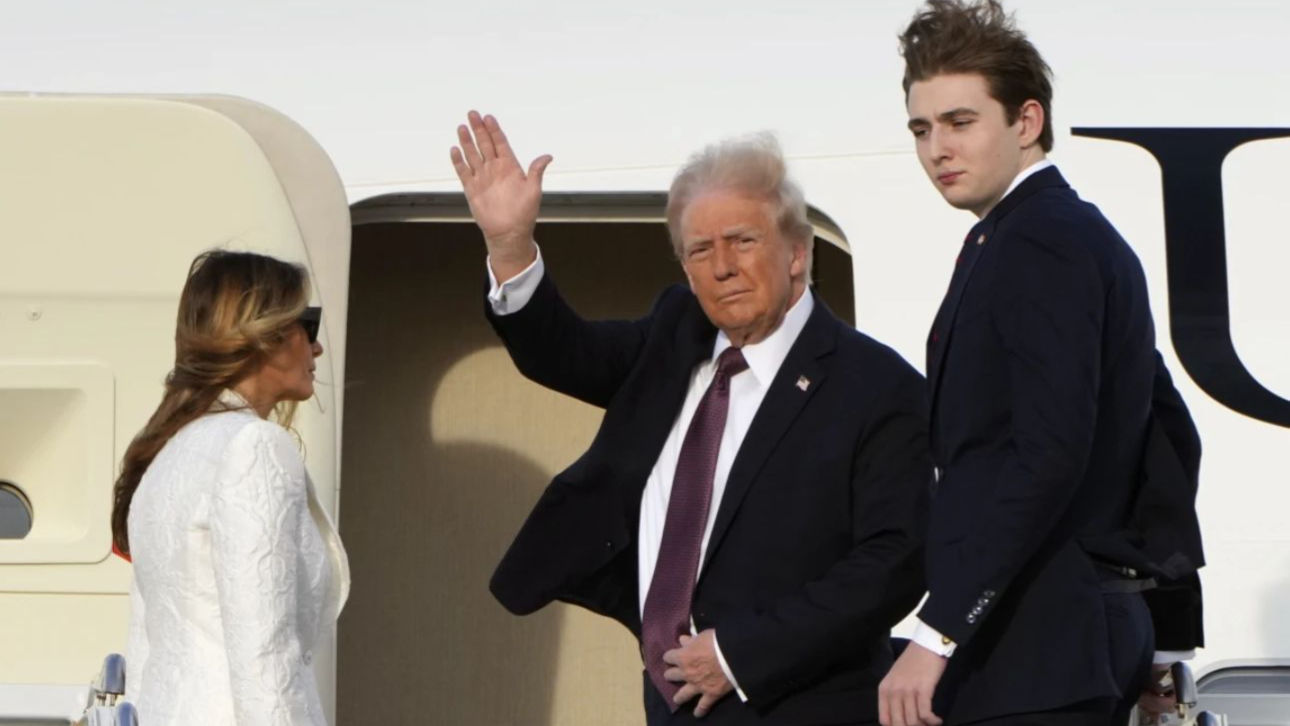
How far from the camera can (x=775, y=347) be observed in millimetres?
2428

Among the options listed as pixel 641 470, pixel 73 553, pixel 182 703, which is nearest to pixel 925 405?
pixel 641 470

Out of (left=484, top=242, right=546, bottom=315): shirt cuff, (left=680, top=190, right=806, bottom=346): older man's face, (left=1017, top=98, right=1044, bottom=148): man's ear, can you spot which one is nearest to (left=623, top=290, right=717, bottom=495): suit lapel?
(left=680, top=190, right=806, bottom=346): older man's face

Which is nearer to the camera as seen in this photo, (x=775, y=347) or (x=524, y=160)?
(x=775, y=347)

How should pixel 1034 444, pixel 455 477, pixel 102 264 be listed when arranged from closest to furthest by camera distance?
pixel 1034 444 < pixel 102 264 < pixel 455 477

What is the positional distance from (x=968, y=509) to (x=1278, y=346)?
4.86ft

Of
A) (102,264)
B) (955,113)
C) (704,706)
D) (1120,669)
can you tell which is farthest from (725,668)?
(102,264)

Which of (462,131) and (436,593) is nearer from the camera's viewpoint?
(462,131)

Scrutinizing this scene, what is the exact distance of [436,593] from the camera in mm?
4258

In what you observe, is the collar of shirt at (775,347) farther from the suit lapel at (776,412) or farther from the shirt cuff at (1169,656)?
the shirt cuff at (1169,656)

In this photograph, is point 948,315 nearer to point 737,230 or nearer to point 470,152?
point 737,230

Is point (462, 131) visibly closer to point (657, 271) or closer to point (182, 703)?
point (182, 703)

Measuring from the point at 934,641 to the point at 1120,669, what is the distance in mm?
226

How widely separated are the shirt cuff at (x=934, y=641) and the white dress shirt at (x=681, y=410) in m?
0.44

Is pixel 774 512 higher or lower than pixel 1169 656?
higher
